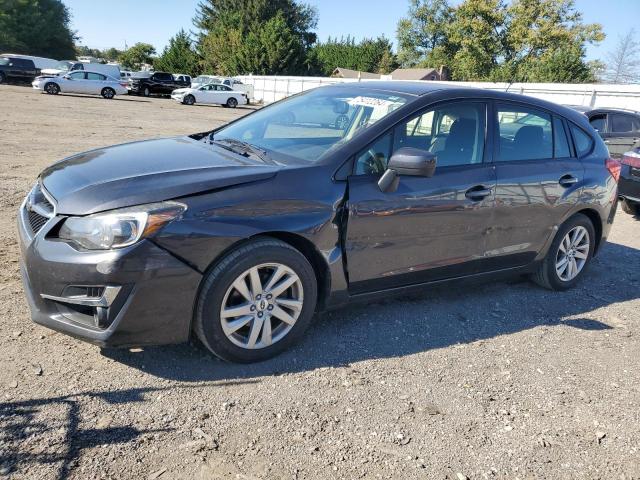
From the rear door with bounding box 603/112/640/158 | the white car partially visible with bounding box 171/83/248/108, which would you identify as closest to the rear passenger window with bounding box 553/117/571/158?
the rear door with bounding box 603/112/640/158

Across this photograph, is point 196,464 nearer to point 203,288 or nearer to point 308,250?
point 203,288

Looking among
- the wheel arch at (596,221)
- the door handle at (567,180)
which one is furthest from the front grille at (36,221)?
→ the wheel arch at (596,221)

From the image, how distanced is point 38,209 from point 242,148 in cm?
141

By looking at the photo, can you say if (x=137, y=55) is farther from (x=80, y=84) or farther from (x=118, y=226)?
(x=118, y=226)

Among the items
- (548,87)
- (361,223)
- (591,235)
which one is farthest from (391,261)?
(548,87)

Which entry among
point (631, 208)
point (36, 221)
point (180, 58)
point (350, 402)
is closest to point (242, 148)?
point (36, 221)

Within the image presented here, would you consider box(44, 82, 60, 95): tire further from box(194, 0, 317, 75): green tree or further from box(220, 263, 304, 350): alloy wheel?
box(220, 263, 304, 350): alloy wheel

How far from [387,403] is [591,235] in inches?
126

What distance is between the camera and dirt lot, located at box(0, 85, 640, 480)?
2570mm

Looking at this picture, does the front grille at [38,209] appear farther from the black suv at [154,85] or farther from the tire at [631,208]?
the black suv at [154,85]

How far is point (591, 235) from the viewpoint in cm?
522

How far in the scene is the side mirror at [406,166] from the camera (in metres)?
3.51

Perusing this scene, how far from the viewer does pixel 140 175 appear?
3.18m

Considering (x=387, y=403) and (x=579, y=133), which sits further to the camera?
(x=579, y=133)
